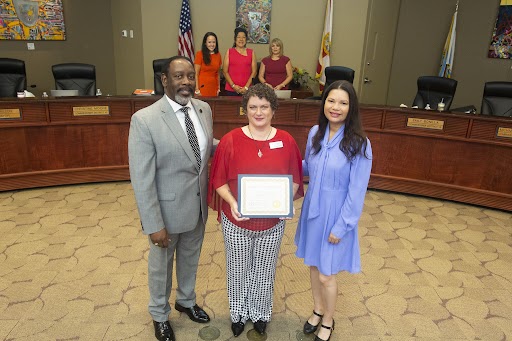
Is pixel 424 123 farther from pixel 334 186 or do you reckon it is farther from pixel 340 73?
pixel 334 186

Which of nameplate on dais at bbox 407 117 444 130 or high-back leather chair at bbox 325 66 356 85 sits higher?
high-back leather chair at bbox 325 66 356 85

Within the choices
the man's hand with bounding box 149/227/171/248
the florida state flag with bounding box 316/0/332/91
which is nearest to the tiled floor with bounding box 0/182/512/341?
the man's hand with bounding box 149/227/171/248

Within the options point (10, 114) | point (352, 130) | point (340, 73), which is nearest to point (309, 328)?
point (352, 130)

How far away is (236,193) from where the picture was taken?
6.59 ft

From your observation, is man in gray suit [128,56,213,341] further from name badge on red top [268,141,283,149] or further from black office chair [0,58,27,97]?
black office chair [0,58,27,97]

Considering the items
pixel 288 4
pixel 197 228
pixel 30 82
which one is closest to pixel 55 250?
pixel 197 228

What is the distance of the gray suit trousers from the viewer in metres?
2.11

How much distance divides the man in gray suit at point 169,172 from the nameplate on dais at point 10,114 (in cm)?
295

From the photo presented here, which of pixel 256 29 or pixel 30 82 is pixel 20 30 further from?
pixel 256 29

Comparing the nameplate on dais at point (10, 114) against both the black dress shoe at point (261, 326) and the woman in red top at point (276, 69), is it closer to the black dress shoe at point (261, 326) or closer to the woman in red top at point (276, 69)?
the woman in red top at point (276, 69)

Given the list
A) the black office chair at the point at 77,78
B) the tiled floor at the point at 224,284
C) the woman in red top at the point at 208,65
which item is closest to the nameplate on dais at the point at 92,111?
the tiled floor at the point at 224,284

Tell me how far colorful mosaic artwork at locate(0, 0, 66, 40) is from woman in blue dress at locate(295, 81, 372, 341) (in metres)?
6.79

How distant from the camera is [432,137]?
173 inches

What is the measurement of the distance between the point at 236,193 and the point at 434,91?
4.14 m
